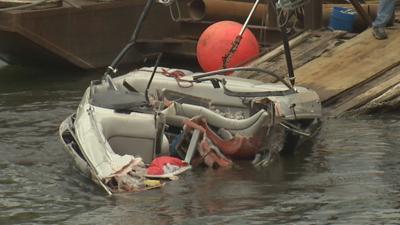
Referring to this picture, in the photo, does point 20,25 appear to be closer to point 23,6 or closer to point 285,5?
point 23,6

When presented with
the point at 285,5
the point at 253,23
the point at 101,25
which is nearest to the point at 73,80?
the point at 101,25

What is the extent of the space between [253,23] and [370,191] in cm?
959

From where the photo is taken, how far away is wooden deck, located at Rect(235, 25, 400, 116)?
1310 cm

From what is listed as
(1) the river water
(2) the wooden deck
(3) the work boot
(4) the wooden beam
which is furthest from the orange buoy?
(1) the river water

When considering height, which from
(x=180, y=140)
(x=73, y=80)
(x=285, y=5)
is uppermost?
(x=285, y=5)

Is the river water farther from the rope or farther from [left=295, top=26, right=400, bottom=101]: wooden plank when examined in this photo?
the rope

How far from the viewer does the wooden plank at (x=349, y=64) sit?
1369cm

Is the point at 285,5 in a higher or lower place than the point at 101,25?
higher

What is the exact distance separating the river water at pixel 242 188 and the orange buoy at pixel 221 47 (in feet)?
7.70

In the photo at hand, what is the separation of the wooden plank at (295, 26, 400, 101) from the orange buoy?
0.90 m

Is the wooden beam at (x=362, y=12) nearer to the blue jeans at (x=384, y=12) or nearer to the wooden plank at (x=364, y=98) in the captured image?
the blue jeans at (x=384, y=12)

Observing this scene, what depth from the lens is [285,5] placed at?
12.5m

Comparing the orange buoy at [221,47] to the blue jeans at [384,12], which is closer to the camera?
the orange buoy at [221,47]

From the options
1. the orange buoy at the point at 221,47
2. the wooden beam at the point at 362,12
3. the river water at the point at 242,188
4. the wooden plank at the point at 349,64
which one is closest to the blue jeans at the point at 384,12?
the wooden plank at the point at 349,64
